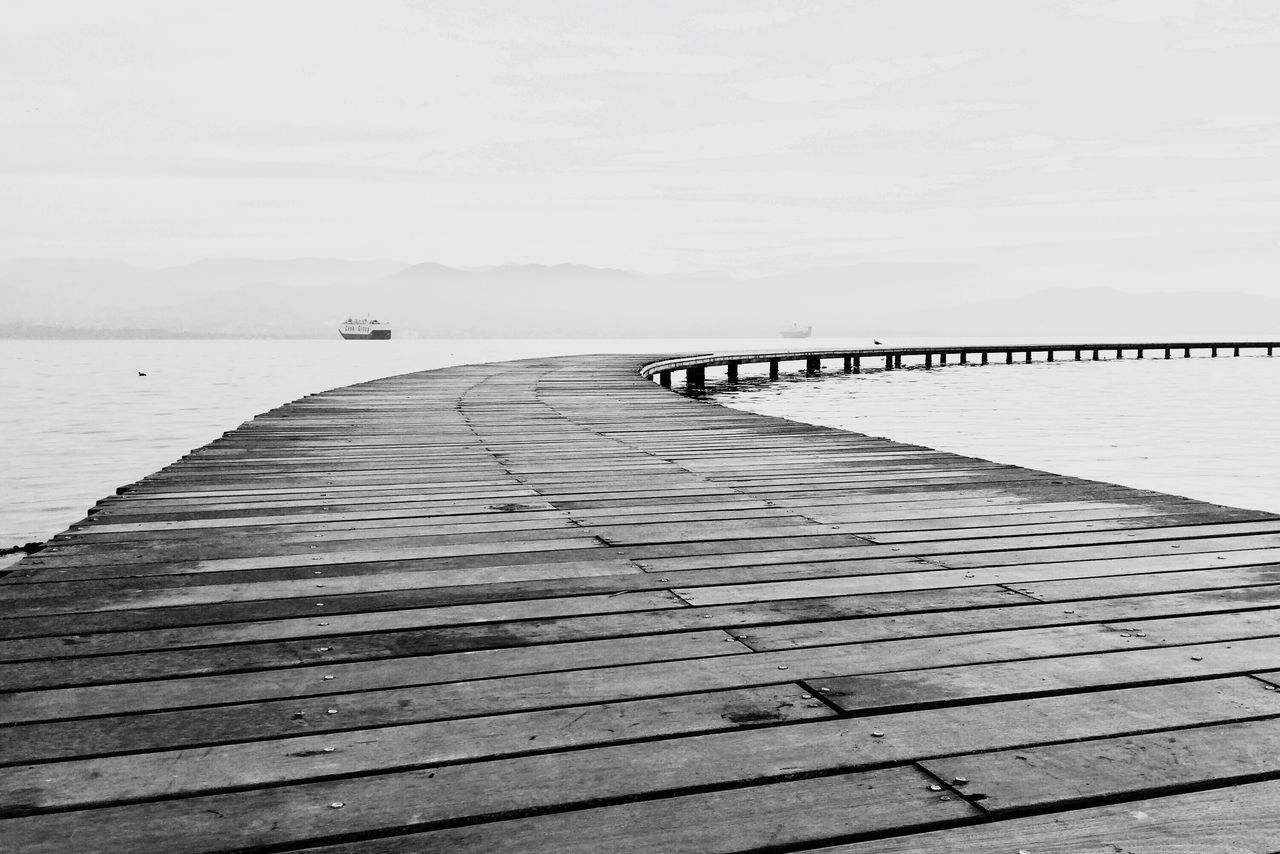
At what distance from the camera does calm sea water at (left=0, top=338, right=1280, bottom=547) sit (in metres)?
14.9

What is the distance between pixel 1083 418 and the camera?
23.7 meters

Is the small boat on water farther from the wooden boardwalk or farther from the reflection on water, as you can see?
the wooden boardwalk

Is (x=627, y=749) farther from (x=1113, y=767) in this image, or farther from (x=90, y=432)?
(x=90, y=432)

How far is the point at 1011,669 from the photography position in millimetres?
2719

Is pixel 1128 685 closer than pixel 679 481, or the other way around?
pixel 1128 685

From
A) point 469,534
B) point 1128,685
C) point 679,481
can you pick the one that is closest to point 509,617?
point 469,534

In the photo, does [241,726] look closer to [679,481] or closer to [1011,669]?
[1011,669]

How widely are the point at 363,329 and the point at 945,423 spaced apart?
548 ft

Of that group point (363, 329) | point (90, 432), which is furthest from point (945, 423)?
point (363, 329)

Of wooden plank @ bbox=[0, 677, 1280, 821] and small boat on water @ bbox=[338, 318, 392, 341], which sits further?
small boat on water @ bbox=[338, 318, 392, 341]

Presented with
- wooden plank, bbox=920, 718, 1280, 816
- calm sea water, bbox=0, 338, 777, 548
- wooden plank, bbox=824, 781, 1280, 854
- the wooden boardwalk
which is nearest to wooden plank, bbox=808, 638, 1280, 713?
the wooden boardwalk

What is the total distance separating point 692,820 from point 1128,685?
51.4 inches

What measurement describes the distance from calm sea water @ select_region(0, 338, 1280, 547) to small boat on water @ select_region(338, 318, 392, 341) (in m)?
134

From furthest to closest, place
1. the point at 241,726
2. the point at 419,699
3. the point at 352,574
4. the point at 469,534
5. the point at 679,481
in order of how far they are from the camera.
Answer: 1. the point at 679,481
2. the point at 469,534
3. the point at 352,574
4. the point at 419,699
5. the point at 241,726
